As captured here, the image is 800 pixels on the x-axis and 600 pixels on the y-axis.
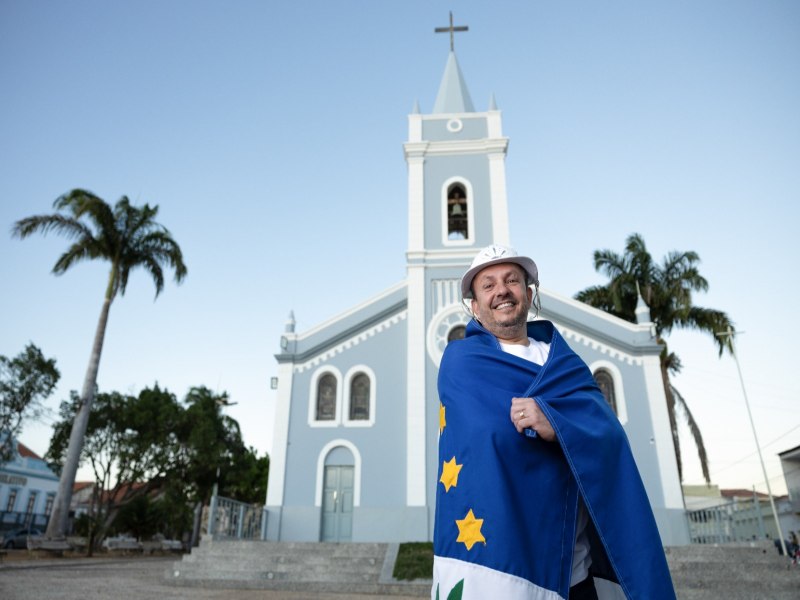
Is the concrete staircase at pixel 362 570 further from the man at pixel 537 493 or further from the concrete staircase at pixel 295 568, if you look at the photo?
the man at pixel 537 493

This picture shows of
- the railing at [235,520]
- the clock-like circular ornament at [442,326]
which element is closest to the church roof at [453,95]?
the clock-like circular ornament at [442,326]

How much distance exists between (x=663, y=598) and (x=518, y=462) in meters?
0.61

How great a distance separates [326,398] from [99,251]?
10.5m

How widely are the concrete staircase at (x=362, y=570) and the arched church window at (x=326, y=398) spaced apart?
461 centimetres

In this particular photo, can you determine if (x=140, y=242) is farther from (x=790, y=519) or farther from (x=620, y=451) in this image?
(x=790, y=519)

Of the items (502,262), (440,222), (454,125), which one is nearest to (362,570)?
(502,262)

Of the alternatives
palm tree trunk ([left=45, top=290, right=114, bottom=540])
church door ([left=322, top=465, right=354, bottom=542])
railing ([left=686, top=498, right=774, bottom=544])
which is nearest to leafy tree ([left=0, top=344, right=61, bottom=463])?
palm tree trunk ([left=45, top=290, right=114, bottom=540])

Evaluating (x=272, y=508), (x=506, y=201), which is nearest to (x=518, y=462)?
(x=272, y=508)

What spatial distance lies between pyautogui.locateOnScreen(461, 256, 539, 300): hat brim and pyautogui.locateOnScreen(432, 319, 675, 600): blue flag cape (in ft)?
1.72

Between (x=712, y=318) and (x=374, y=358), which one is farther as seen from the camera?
(x=712, y=318)

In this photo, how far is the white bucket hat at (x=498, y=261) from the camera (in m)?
2.58

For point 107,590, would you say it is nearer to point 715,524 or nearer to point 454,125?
point 715,524

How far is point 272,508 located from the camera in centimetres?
1552

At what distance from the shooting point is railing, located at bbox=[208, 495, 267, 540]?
43.1 feet
